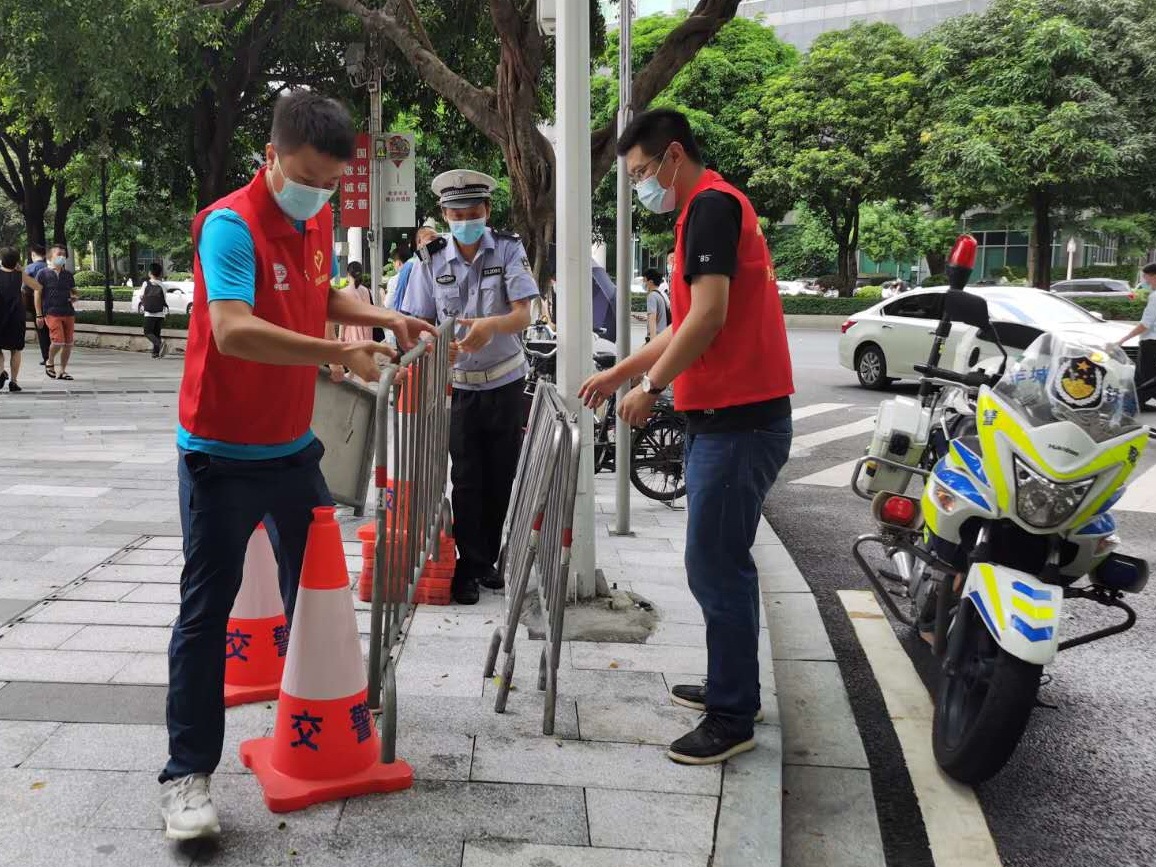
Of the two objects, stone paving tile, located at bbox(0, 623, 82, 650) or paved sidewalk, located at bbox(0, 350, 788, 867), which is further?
stone paving tile, located at bbox(0, 623, 82, 650)

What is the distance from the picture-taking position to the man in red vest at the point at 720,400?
11.0 ft

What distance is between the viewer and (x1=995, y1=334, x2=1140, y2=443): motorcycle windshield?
10.6 ft

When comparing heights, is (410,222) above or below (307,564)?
above

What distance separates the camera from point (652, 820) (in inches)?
119

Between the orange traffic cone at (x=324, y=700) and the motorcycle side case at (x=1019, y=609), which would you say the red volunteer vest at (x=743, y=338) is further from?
the orange traffic cone at (x=324, y=700)

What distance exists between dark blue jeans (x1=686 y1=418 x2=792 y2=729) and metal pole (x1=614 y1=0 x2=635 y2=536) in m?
2.74

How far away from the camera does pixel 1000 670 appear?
3.17 meters

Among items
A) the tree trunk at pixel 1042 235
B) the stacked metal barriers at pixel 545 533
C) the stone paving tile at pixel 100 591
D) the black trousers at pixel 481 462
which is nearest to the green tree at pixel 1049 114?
the tree trunk at pixel 1042 235

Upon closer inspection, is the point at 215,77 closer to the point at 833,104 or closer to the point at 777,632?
the point at 777,632

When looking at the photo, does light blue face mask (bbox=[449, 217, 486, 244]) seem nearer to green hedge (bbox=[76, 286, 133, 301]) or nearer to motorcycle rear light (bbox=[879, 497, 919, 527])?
motorcycle rear light (bbox=[879, 497, 919, 527])

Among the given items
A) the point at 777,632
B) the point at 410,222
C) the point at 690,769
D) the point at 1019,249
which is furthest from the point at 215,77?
the point at 1019,249

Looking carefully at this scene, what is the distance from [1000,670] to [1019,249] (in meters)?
51.4

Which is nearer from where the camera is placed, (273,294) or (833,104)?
(273,294)

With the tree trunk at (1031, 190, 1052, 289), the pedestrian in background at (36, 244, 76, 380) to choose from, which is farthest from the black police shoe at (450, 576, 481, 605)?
the tree trunk at (1031, 190, 1052, 289)
